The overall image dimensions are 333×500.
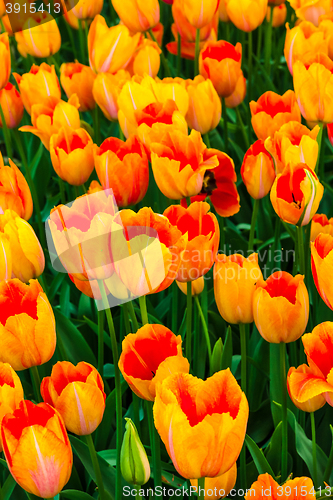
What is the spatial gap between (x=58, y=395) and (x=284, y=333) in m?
0.28

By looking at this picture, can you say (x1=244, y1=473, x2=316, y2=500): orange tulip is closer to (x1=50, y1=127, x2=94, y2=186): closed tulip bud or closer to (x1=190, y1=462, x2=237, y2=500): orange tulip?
(x1=190, y1=462, x2=237, y2=500): orange tulip

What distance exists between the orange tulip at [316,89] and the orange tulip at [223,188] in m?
0.18

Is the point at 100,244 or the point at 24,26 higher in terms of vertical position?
the point at 24,26

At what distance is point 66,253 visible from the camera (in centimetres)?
65

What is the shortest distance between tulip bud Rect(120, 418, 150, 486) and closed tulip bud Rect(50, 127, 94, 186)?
58cm

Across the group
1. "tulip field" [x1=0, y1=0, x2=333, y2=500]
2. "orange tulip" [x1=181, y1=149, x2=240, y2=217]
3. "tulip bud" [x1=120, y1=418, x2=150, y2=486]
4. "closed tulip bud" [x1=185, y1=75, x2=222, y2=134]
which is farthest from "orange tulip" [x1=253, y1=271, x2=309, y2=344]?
"closed tulip bud" [x1=185, y1=75, x2=222, y2=134]

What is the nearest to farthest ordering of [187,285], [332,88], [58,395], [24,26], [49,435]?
[49,435] < [58,395] < [187,285] < [332,88] < [24,26]

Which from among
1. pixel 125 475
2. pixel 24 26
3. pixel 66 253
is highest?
pixel 24 26

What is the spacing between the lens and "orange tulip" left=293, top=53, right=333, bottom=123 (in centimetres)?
93

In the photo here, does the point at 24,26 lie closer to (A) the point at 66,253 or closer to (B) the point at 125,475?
(A) the point at 66,253

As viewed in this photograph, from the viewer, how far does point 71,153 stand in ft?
3.24

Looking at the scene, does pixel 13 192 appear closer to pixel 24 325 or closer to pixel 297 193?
pixel 24 325

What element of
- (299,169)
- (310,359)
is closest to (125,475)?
(310,359)

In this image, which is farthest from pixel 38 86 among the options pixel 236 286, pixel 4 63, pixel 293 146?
pixel 236 286
